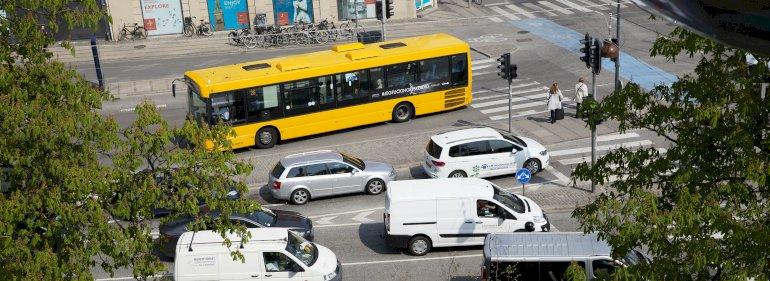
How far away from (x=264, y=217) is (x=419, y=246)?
3.54 m

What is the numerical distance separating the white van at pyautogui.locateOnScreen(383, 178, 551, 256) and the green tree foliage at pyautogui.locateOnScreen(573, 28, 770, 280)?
8293 millimetres

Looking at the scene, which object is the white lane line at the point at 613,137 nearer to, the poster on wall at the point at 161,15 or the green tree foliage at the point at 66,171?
the green tree foliage at the point at 66,171

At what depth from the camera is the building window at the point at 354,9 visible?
150 feet

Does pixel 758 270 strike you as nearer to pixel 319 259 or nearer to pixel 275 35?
pixel 319 259

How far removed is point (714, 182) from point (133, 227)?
7.32 metres

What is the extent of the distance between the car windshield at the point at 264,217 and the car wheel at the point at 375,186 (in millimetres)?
3407

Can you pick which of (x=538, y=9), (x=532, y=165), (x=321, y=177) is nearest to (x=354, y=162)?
(x=321, y=177)

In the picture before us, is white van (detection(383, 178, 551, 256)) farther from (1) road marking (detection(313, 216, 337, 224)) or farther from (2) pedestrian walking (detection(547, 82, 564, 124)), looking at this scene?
(2) pedestrian walking (detection(547, 82, 564, 124))

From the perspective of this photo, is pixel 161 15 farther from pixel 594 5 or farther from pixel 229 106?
pixel 594 5

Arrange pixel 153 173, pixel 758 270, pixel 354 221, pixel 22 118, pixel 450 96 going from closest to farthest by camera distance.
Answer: pixel 758 270 → pixel 22 118 → pixel 153 173 → pixel 354 221 → pixel 450 96

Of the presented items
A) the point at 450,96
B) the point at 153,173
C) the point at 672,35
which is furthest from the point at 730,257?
the point at 450,96

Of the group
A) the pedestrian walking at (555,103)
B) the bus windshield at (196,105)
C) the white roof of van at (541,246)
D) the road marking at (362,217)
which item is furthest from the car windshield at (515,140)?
the bus windshield at (196,105)

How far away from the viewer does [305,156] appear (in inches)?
917

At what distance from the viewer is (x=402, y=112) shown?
2980cm
